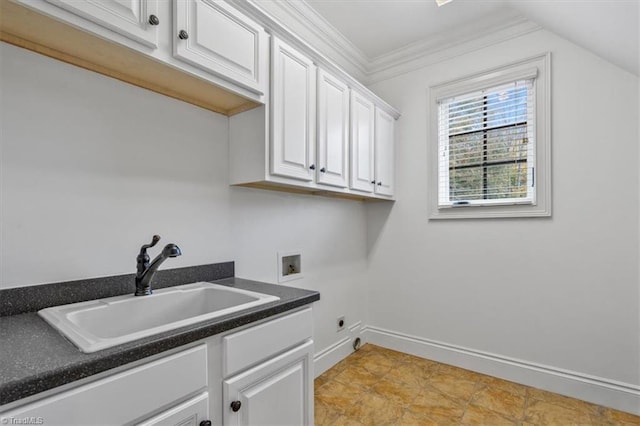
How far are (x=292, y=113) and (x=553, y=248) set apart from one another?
1.94m

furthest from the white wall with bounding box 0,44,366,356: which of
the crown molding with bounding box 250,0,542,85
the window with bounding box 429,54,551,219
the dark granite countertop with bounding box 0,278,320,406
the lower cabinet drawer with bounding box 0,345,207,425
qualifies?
the window with bounding box 429,54,551,219

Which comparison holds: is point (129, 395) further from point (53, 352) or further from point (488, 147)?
point (488, 147)

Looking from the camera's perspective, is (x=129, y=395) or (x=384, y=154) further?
(x=384, y=154)

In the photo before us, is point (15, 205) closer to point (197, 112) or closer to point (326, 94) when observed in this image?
point (197, 112)

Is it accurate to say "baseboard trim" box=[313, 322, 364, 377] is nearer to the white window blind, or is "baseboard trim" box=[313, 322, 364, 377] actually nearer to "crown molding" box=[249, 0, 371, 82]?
the white window blind

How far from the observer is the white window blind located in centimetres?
222

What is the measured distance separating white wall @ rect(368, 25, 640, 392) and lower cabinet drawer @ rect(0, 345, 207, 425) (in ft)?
6.91

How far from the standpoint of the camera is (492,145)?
236 centimetres

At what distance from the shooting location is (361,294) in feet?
9.37

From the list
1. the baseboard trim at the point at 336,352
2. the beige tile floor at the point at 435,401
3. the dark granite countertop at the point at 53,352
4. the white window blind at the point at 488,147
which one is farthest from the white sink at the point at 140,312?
the white window blind at the point at 488,147

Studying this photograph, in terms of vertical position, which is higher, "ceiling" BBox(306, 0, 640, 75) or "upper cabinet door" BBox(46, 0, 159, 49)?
"ceiling" BBox(306, 0, 640, 75)

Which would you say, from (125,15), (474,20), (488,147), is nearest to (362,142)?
(488,147)

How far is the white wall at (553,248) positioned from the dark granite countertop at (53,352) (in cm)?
190

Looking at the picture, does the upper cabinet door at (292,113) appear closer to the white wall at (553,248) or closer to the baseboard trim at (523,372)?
the white wall at (553,248)
